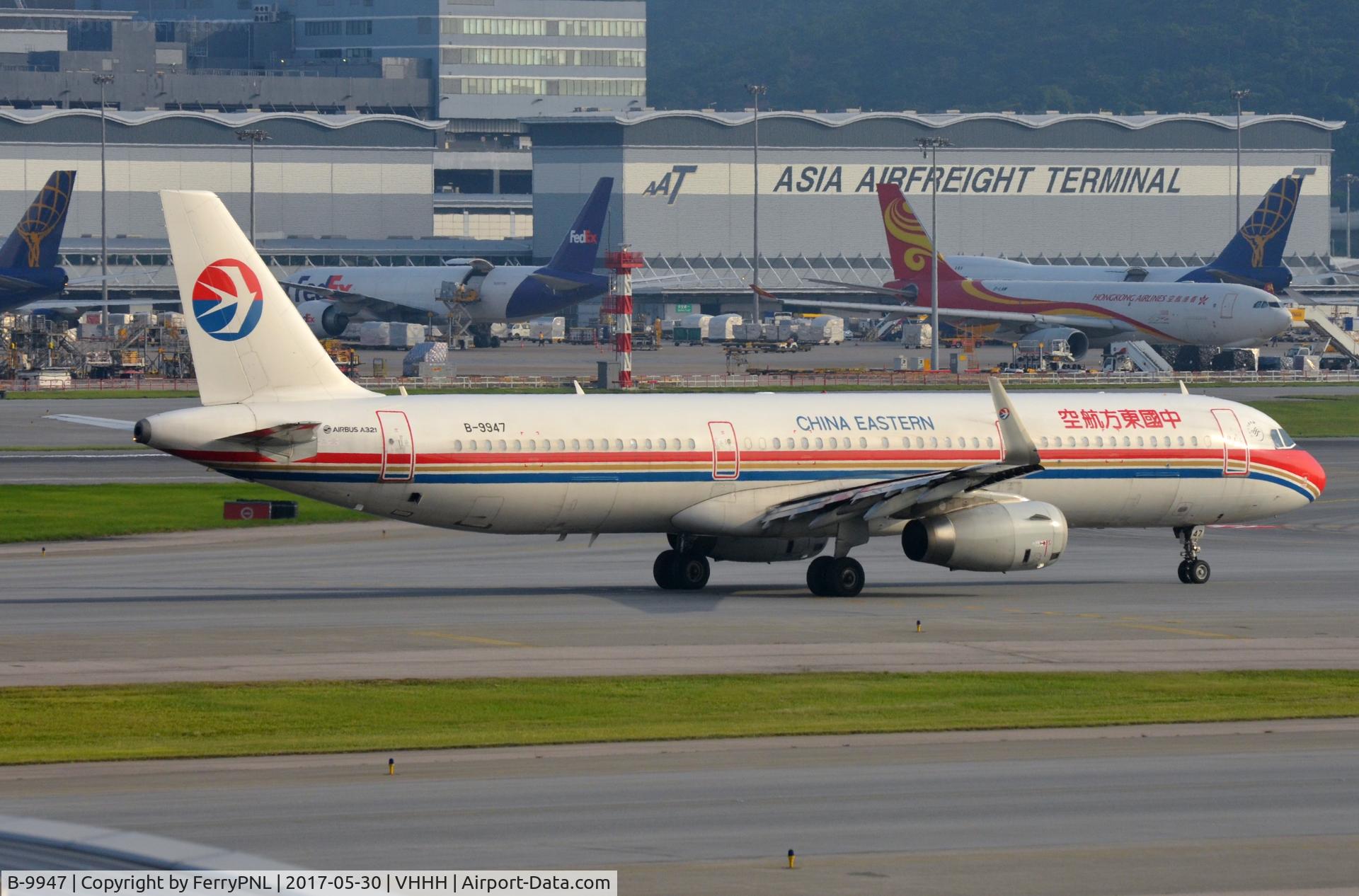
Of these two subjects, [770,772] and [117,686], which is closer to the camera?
[770,772]

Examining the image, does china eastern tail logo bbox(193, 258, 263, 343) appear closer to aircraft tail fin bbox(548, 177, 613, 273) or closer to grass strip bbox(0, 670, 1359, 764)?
grass strip bbox(0, 670, 1359, 764)

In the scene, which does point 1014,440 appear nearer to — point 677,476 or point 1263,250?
point 677,476

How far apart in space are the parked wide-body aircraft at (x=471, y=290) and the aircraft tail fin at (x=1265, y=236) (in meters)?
46.6

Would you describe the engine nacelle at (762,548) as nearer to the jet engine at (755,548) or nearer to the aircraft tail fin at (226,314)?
the jet engine at (755,548)

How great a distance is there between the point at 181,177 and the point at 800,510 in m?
164

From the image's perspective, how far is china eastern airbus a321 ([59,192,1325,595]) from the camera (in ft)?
122

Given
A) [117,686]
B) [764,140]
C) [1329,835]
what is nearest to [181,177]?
[764,140]

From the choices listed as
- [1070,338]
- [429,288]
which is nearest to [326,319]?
[429,288]

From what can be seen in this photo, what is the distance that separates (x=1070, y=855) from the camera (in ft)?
62.4

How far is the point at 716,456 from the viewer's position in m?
40.2

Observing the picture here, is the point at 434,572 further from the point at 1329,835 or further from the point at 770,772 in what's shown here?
the point at 1329,835

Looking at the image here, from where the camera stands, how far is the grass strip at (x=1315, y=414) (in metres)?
88.5

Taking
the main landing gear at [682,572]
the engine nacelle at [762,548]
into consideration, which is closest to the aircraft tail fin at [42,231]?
the main landing gear at [682,572]

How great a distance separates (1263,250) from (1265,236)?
112cm
